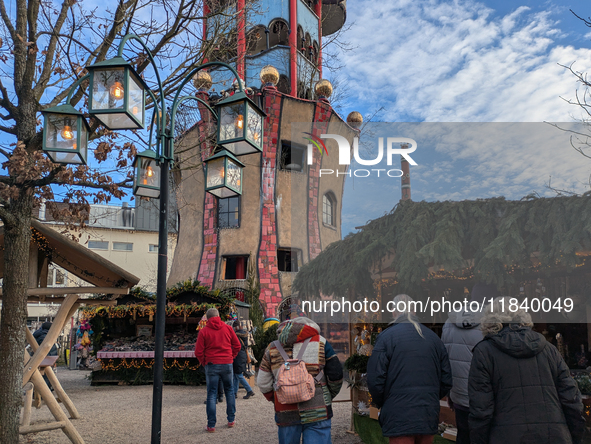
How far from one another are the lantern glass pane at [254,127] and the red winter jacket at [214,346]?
3.17 meters

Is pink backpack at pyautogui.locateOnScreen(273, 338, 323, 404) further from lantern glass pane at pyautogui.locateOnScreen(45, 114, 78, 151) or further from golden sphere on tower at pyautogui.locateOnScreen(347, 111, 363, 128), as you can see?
golden sphere on tower at pyautogui.locateOnScreen(347, 111, 363, 128)

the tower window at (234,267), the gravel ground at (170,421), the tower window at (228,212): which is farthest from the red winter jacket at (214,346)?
the tower window at (228,212)

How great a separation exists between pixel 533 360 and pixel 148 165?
482cm

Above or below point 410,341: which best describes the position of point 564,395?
below

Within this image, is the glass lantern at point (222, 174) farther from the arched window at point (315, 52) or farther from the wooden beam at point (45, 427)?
the arched window at point (315, 52)

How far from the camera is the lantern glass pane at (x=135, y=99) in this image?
4.80 m

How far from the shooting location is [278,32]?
84.7 ft

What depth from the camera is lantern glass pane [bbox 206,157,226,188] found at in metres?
5.88

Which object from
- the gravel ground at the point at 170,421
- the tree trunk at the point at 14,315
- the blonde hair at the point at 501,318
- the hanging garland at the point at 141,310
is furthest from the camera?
the hanging garland at the point at 141,310

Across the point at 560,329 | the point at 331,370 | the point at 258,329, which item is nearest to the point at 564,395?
the point at 331,370

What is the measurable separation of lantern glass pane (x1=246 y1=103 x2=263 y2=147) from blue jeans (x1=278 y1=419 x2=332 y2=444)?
9.67 feet

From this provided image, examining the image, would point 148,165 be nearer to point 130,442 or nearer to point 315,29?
point 130,442

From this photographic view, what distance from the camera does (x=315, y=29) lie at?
89.2 ft

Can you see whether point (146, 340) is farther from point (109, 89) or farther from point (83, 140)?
point (109, 89)
